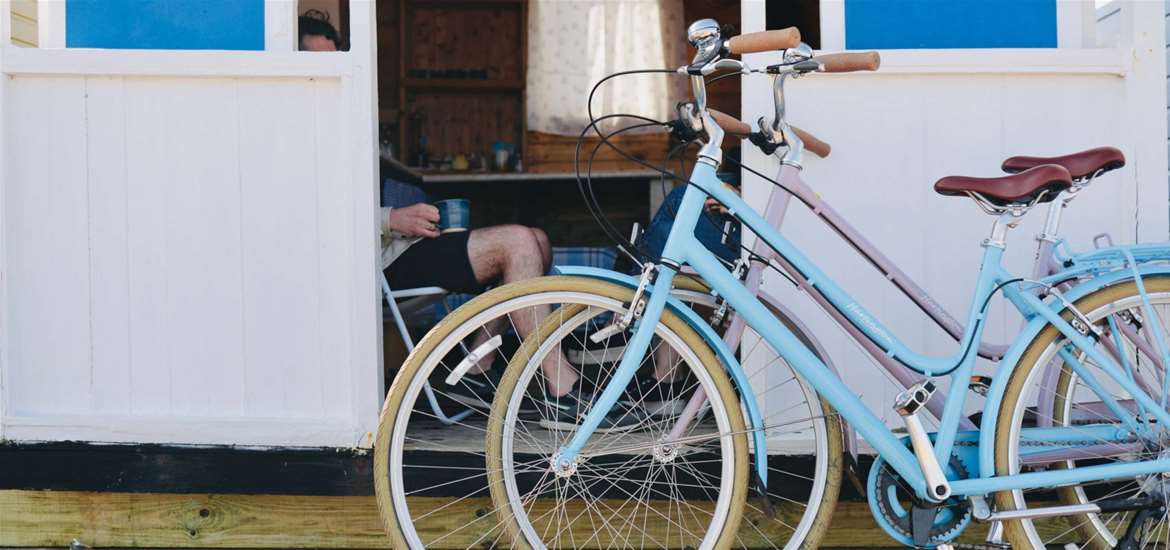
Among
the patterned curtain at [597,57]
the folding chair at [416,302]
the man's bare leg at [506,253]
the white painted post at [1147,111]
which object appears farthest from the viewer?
the patterned curtain at [597,57]

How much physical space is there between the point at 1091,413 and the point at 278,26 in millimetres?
2164

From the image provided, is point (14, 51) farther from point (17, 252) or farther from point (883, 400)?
point (883, 400)

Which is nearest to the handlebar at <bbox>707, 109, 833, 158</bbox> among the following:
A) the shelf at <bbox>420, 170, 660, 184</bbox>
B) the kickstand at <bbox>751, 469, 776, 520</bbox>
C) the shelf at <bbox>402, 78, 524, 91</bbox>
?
the kickstand at <bbox>751, 469, 776, 520</bbox>

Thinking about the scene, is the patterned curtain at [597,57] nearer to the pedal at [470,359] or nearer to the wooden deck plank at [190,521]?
the wooden deck plank at [190,521]

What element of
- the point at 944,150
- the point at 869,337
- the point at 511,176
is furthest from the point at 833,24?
the point at 511,176

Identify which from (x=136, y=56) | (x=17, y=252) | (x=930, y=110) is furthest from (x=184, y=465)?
(x=930, y=110)

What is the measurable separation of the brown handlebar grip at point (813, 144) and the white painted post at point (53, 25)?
1.90 metres

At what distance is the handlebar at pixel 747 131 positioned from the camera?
2.27 meters

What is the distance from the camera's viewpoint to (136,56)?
267 centimetres

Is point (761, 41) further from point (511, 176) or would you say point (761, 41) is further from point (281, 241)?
point (511, 176)

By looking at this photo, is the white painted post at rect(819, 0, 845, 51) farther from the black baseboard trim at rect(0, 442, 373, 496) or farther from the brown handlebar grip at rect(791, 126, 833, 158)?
the black baseboard trim at rect(0, 442, 373, 496)

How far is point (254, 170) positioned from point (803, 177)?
138 cm

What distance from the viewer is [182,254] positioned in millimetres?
2715

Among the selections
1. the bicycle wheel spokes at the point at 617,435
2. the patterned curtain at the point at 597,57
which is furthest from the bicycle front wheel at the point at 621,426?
the patterned curtain at the point at 597,57
